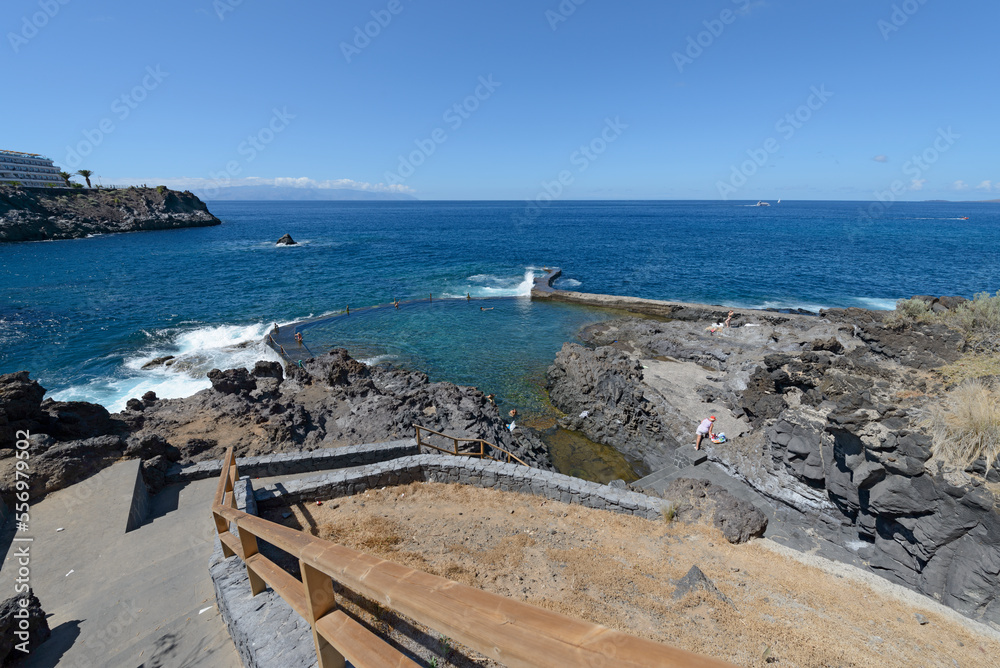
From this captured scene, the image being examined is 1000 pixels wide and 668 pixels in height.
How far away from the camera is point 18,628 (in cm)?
471

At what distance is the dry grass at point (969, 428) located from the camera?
7.89m

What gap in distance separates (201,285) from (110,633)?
43496 millimetres

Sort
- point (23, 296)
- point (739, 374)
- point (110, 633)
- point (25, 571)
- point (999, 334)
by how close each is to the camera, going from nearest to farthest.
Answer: point (110, 633) → point (25, 571) → point (999, 334) → point (739, 374) → point (23, 296)

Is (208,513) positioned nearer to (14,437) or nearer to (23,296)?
(14,437)

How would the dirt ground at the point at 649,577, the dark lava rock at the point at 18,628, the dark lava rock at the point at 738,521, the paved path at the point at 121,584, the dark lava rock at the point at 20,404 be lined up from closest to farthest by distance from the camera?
1. the dark lava rock at the point at 18,628
2. the paved path at the point at 121,584
3. the dirt ground at the point at 649,577
4. the dark lava rock at the point at 738,521
5. the dark lava rock at the point at 20,404

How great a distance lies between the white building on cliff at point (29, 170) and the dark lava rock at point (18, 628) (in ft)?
420

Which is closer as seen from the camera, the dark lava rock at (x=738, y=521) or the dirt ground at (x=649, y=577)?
the dirt ground at (x=649, y=577)

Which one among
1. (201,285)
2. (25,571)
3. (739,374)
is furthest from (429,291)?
(25,571)

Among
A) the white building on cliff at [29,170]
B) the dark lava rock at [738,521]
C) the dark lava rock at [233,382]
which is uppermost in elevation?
the white building on cliff at [29,170]

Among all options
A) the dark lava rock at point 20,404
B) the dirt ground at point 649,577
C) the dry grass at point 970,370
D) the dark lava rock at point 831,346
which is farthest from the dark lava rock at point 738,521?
the dark lava rock at point 20,404

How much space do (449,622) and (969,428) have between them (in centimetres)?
1154

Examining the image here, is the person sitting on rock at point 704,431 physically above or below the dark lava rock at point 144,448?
below

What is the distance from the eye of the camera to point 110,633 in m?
5.09

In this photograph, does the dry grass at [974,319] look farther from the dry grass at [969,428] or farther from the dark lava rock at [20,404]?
the dark lava rock at [20,404]
